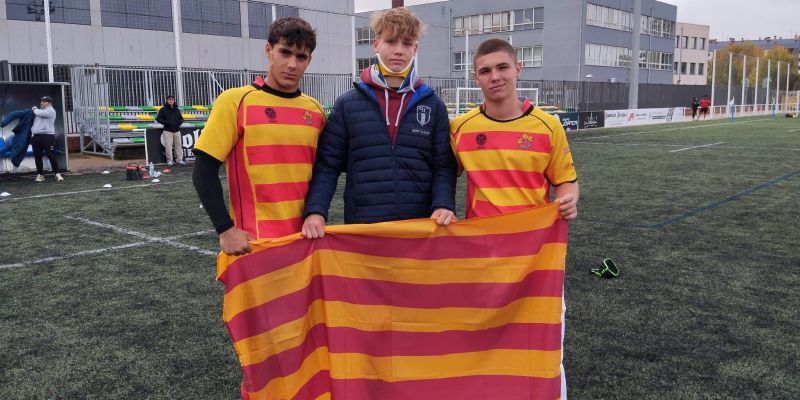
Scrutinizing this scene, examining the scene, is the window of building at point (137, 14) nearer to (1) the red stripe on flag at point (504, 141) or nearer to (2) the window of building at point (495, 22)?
(2) the window of building at point (495, 22)

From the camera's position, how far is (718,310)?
5262mm

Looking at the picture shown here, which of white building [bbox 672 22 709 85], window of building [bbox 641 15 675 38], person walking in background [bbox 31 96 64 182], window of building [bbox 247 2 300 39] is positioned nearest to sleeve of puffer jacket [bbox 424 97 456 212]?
person walking in background [bbox 31 96 64 182]

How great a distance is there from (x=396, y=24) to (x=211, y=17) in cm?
3772

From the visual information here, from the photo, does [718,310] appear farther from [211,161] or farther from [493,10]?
[493,10]

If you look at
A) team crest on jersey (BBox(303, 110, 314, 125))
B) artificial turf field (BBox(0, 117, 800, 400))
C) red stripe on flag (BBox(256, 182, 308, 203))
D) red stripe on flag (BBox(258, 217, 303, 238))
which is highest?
team crest on jersey (BBox(303, 110, 314, 125))

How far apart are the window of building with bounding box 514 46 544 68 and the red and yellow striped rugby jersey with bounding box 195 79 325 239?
180 ft

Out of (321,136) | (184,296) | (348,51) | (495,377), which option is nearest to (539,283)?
(495,377)

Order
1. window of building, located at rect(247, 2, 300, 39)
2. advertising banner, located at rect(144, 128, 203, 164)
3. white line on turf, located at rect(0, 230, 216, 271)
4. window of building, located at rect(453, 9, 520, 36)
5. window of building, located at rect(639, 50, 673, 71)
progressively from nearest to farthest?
1. white line on turf, located at rect(0, 230, 216, 271)
2. advertising banner, located at rect(144, 128, 203, 164)
3. window of building, located at rect(247, 2, 300, 39)
4. window of building, located at rect(453, 9, 520, 36)
5. window of building, located at rect(639, 50, 673, 71)

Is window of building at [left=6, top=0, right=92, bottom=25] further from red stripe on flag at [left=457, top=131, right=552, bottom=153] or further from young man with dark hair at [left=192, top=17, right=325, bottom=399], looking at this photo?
red stripe on flag at [left=457, top=131, right=552, bottom=153]

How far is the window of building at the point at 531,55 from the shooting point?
185 feet

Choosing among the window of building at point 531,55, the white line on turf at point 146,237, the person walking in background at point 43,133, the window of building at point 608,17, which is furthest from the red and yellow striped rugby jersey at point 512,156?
the window of building at point 608,17

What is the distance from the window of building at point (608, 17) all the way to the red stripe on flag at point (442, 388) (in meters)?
55.9

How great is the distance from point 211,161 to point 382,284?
101cm

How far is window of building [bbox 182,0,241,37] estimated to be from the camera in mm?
36781
